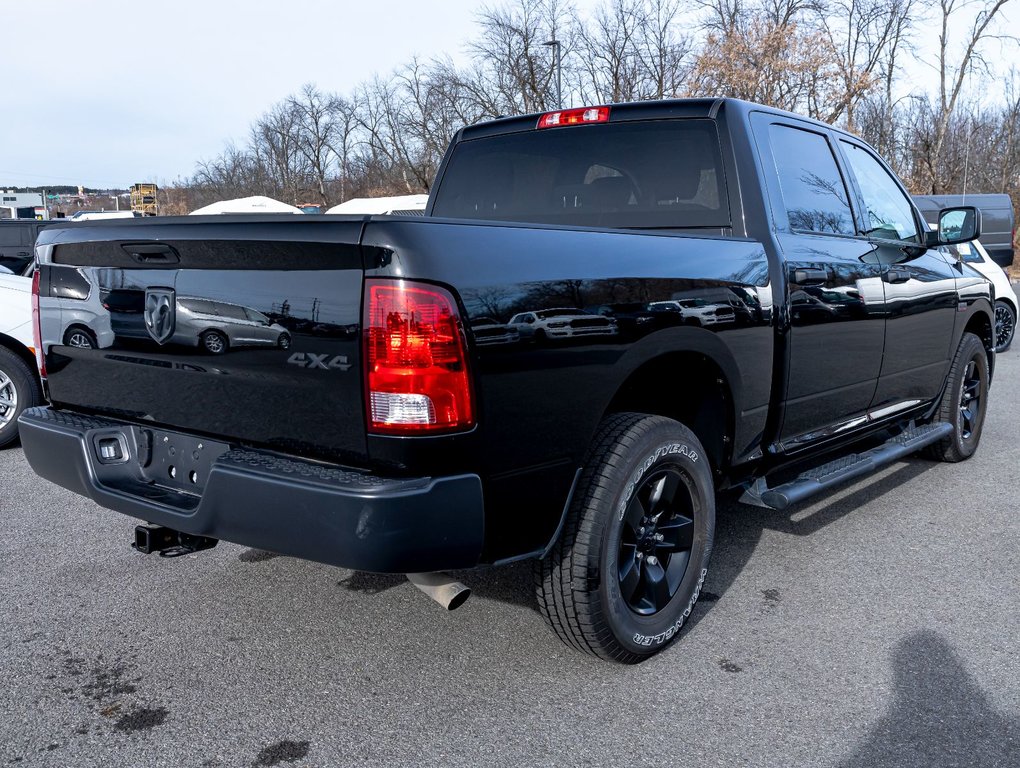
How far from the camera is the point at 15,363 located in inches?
244

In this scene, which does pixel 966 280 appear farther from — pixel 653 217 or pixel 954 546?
pixel 653 217

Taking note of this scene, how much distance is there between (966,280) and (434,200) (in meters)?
3.18

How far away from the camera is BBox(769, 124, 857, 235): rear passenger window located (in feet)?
12.8

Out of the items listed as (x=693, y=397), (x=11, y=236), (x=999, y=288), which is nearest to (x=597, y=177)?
(x=693, y=397)

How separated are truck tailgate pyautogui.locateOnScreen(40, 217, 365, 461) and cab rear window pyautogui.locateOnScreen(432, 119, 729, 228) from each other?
1873mm

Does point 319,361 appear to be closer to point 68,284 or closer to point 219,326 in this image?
point 219,326

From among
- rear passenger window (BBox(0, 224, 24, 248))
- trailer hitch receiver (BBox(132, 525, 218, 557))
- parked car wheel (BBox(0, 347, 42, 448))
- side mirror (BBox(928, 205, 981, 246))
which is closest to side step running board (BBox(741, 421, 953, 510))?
side mirror (BBox(928, 205, 981, 246))

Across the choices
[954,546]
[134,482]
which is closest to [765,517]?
[954,546]

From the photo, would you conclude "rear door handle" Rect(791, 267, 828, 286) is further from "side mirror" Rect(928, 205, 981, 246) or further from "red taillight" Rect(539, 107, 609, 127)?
"side mirror" Rect(928, 205, 981, 246)

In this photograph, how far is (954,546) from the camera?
430cm

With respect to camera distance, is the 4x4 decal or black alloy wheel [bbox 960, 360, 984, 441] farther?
black alloy wheel [bbox 960, 360, 984, 441]

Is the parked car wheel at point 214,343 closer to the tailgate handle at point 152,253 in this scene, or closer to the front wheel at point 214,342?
the front wheel at point 214,342

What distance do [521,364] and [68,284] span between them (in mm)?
1707

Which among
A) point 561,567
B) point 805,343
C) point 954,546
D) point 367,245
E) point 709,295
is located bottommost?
point 954,546
